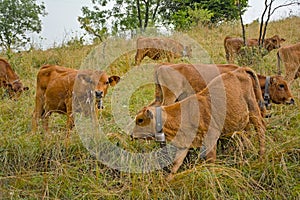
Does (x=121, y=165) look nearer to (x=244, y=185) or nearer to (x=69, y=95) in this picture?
(x=244, y=185)

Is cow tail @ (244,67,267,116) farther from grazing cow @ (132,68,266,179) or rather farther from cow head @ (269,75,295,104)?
cow head @ (269,75,295,104)

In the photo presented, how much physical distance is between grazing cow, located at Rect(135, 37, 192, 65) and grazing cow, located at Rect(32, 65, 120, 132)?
465 centimetres

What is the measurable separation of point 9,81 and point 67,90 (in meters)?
3.63

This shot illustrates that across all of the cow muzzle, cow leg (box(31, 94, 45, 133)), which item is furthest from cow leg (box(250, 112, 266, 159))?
cow leg (box(31, 94, 45, 133))

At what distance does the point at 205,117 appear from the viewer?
4566mm

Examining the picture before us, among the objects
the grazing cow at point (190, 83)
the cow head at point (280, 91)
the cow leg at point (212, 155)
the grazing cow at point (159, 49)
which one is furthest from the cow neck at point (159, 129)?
the grazing cow at point (159, 49)

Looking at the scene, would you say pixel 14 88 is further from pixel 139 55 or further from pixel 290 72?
pixel 290 72

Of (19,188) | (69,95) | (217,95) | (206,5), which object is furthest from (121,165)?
(206,5)

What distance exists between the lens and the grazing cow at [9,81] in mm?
8427

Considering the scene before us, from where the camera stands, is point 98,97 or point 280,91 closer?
point 98,97

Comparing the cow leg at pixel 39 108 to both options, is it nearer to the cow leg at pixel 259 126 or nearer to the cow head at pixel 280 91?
the cow leg at pixel 259 126

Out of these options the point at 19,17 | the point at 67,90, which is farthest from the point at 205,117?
the point at 19,17

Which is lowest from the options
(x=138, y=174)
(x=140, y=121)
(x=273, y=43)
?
(x=138, y=174)

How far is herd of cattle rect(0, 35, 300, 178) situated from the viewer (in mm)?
4449
